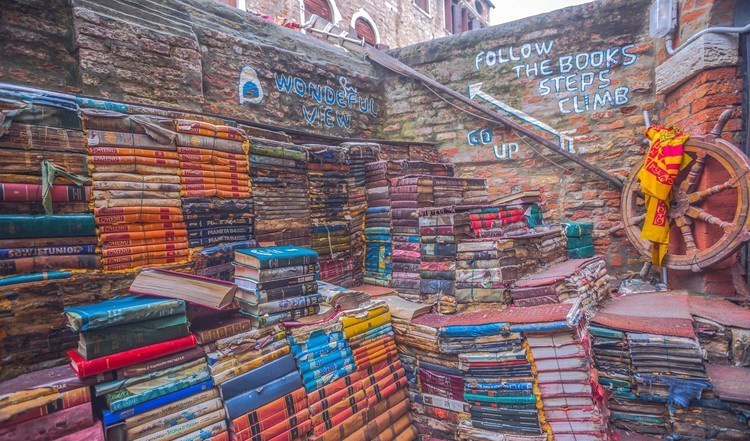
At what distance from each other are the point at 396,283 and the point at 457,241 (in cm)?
82

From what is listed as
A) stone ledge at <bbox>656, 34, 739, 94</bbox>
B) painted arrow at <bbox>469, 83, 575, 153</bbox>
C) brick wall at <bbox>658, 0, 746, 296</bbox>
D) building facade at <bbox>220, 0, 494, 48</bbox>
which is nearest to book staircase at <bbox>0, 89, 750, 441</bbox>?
brick wall at <bbox>658, 0, 746, 296</bbox>

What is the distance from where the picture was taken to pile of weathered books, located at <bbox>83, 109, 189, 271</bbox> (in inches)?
94.0

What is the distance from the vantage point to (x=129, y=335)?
1.94 meters

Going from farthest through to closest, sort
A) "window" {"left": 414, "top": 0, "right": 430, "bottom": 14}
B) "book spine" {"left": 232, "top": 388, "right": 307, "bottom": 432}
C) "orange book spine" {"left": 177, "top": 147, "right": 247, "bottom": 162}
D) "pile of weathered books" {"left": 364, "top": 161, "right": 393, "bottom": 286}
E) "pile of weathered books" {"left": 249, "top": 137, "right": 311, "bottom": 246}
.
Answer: "window" {"left": 414, "top": 0, "right": 430, "bottom": 14}
"pile of weathered books" {"left": 364, "top": 161, "right": 393, "bottom": 286}
"pile of weathered books" {"left": 249, "top": 137, "right": 311, "bottom": 246}
"orange book spine" {"left": 177, "top": 147, "right": 247, "bottom": 162}
"book spine" {"left": 232, "top": 388, "right": 307, "bottom": 432}

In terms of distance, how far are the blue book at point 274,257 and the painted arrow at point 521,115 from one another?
14.2 feet

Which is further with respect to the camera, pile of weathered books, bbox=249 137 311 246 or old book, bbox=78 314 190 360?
pile of weathered books, bbox=249 137 311 246

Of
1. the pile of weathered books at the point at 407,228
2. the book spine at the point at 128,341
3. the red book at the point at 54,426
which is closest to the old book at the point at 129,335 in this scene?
the book spine at the point at 128,341

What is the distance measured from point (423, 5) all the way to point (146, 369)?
65.1 feet

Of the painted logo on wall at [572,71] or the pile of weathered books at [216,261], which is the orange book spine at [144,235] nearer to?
the pile of weathered books at [216,261]

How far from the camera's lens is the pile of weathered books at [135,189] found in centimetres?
239

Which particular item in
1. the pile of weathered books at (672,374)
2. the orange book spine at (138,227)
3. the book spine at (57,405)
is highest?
the orange book spine at (138,227)

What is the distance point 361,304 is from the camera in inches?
126

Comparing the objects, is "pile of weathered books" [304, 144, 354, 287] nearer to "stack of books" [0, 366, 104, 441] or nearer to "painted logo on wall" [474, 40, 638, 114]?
"stack of books" [0, 366, 104, 441]

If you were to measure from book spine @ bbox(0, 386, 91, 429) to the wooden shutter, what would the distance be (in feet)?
41.9
